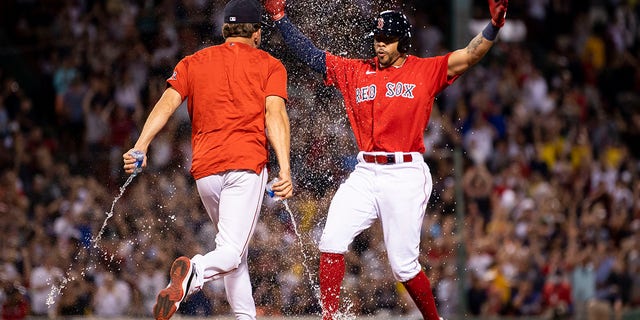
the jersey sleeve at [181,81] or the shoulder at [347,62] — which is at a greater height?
the jersey sleeve at [181,81]

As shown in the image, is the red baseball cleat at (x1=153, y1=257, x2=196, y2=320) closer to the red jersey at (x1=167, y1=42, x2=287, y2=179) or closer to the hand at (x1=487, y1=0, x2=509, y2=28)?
the red jersey at (x1=167, y1=42, x2=287, y2=179)

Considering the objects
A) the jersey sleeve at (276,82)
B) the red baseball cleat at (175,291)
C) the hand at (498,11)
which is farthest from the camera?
the hand at (498,11)

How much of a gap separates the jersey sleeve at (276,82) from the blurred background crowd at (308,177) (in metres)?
2.88

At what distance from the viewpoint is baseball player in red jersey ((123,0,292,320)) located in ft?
25.3

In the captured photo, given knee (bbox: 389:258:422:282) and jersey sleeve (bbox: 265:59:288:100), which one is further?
knee (bbox: 389:258:422:282)

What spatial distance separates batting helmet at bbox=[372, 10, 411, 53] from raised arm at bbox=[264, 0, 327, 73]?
1.70 ft

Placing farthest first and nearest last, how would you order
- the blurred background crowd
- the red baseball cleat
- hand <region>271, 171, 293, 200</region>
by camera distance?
the blurred background crowd → hand <region>271, 171, 293, 200</region> → the red baseball cleat

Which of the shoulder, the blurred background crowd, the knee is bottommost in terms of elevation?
the blurred background crowd

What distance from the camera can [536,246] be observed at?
14.9m

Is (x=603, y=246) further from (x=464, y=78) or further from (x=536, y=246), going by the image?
(x=464, y=78)

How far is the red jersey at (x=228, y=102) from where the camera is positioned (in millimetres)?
7754

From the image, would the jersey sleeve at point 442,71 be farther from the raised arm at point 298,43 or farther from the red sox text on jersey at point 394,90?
the raised arm at point 298,43

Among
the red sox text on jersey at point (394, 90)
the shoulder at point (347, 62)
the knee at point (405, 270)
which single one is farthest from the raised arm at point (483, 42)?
the knee at point (405, 270)

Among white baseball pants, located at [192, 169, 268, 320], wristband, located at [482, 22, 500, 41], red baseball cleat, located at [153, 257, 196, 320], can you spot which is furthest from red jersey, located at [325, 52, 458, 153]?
red baseball cleat, located at [153, 257, 196, 320]
